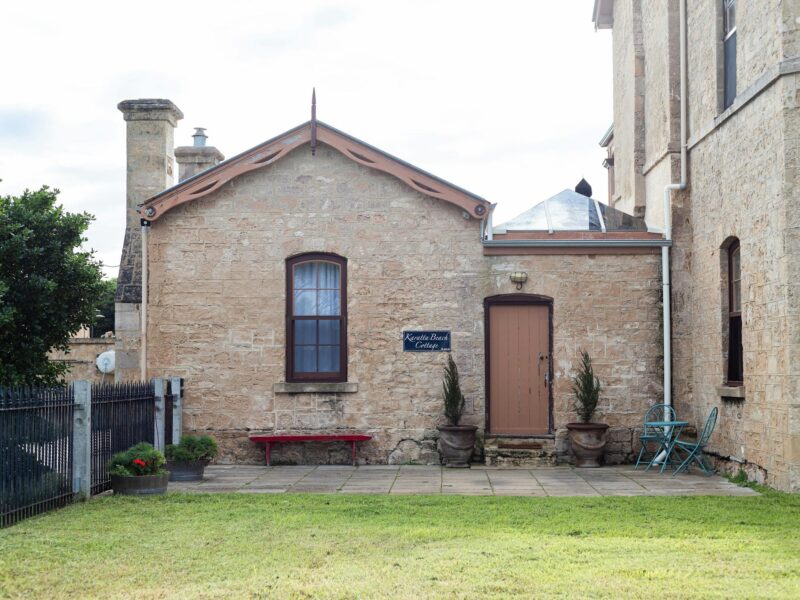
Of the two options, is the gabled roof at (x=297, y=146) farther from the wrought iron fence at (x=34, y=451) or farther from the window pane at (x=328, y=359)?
the wrought iron fence at (x=34, y=451)

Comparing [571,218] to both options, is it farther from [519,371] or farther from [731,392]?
[731,392]

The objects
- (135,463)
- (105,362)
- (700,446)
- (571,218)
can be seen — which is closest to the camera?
(135,463)

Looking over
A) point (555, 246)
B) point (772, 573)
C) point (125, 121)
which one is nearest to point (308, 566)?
point (772, 573)

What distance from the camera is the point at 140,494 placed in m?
11.4

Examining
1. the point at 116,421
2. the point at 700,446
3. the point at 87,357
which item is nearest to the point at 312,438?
the point at 116,421

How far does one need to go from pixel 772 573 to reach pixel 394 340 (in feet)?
→ 27.6

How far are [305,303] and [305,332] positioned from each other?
454 mm

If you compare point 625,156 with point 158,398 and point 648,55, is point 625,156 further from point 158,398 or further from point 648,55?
point 158,398

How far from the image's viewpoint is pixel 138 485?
37.5 feet

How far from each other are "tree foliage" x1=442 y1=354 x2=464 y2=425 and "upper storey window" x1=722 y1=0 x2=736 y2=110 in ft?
17.9

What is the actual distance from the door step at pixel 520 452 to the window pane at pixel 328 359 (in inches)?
104

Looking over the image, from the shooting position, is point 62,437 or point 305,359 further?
point 305,359

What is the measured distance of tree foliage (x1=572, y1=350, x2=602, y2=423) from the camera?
14.7m

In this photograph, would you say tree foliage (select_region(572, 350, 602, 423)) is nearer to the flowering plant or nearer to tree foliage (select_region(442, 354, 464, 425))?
tree foliage (select_region(442, 354, 464, 425))
